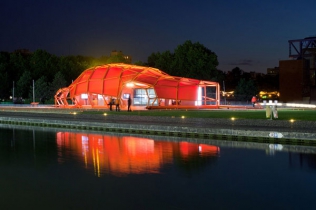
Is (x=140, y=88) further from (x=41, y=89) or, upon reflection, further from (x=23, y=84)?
(x=23, y=84)

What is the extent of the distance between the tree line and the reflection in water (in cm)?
5476

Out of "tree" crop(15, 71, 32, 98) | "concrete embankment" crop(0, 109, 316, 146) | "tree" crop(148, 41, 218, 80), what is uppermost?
"tree" crop(148, 41, 218, 80)

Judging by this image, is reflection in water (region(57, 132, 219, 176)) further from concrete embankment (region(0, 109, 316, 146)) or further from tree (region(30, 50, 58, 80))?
tree (region(30, 50, 58, 80))

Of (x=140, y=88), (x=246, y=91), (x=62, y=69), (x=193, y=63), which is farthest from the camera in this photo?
(x=62, y=69)

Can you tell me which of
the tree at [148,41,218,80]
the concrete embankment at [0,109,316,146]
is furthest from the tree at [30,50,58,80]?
the concrete embankment at [0,109,316,146]

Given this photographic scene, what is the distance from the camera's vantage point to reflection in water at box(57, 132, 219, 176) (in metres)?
14.3

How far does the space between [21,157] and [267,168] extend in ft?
32.6

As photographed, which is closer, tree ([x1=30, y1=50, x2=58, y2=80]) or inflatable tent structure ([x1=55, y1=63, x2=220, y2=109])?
inflatable tent structure ([x1=55, y1=63, x2=220, y2=109])

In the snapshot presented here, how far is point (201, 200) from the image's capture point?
10055 millimetres

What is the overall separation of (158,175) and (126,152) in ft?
16.0

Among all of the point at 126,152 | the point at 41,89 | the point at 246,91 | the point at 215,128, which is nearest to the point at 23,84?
the point at 41,89

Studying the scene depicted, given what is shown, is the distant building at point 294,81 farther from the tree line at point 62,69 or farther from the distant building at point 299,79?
the tree line at point 62,69

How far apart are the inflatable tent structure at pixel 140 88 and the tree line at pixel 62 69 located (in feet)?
74.3

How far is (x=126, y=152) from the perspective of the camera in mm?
17578
